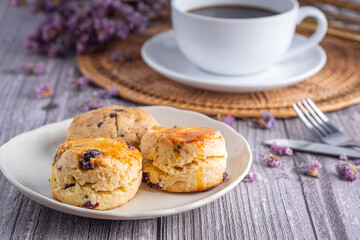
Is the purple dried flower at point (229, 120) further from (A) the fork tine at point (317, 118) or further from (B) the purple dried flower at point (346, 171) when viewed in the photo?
(B) the purple dried flower at point (346, 171)

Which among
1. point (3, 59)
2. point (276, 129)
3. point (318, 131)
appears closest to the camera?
point (318, 131)

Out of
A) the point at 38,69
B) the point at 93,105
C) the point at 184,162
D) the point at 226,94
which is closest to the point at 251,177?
the point at 184,162

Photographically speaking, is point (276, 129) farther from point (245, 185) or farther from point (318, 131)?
point (245, 185)

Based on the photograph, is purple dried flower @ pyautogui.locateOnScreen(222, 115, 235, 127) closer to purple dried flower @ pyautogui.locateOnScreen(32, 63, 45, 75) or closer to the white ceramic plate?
the white ceramic plate

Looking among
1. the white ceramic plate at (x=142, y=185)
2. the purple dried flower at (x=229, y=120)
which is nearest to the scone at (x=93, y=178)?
the white ceramic plate at (x=142, y=185)

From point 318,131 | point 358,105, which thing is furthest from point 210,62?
point 358,105

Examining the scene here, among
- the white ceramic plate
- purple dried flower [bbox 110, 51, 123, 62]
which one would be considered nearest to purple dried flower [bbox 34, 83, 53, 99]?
purple dried flower [bbox 110, 51, 123, 62]
